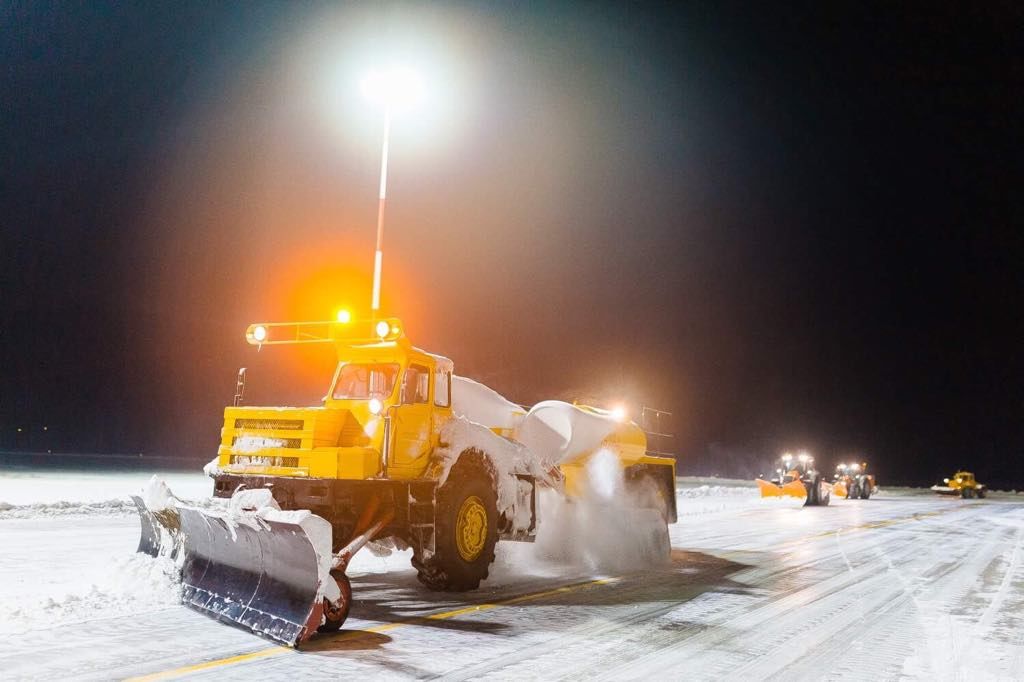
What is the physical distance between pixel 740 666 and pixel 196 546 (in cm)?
551

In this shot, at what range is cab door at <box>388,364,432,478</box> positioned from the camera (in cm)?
830

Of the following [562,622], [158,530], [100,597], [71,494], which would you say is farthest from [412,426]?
[71,494]

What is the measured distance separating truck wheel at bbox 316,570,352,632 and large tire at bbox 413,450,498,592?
1.64 meters

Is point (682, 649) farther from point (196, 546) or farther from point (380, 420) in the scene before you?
point (196, 546)

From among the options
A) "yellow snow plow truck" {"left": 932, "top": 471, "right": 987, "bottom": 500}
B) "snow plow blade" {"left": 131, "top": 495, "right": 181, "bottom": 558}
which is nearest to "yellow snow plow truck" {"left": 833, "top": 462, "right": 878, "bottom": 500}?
"yellow snow plow truck" {"left": 932, "top": 471, "right": 987, "bottom": 500}

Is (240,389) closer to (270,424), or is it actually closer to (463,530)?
(270,424)

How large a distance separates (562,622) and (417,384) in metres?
3.18

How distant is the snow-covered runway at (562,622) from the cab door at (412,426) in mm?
1478

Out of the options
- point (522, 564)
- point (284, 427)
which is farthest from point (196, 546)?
point (522, 564)

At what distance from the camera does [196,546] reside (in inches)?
311

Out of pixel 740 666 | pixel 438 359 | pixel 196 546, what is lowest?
pixel 740 666

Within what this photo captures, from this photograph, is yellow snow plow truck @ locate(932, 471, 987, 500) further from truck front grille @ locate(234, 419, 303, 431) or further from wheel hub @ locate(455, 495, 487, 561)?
truck front grille @ locate(234, 419, 303, 431)

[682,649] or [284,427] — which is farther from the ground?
[284,427]

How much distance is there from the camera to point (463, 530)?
28.8ft
